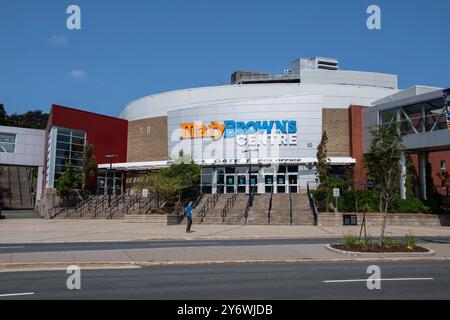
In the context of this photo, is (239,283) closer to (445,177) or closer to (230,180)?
(230,180)

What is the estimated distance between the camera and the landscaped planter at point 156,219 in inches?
1219

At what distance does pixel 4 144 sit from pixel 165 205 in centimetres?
2290

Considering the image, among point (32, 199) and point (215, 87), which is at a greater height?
point (215, 87)

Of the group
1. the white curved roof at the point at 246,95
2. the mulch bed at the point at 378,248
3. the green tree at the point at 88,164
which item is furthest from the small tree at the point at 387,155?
the green tree at the point at 88,164

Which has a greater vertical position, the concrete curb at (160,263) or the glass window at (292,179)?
the glass window at (292,179)

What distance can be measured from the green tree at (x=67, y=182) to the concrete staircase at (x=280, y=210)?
1897 centimetres

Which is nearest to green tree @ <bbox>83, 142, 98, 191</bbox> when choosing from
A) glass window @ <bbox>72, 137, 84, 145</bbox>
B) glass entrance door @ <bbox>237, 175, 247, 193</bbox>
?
glass window @ <bbox>72, 137, 84, 145</bbox>

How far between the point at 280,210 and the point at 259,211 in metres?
1.58

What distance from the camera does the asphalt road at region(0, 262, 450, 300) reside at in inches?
339

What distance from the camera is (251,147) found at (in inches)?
1812

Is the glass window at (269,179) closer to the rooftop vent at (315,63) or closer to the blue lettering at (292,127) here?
the blue lettering at (292,127)

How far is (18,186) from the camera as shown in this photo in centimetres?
5719

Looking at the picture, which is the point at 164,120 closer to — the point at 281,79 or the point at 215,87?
the point at 215,87
